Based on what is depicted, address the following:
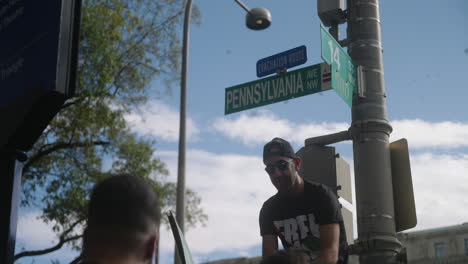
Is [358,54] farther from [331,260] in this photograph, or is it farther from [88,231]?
[88,231]

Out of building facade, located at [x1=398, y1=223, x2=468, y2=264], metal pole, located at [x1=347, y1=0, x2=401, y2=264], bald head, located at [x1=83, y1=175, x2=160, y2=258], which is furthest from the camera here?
building facade, located at [x1=398, y1=223, x2=468, y2=264]

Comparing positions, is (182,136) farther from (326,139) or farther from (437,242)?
(437,242)

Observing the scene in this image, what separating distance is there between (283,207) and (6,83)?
86.0 inches

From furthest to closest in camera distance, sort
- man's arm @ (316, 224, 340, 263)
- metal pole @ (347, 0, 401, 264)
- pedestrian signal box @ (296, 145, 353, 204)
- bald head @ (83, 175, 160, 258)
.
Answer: pedestrian signal box @ (296, 145, 353, 204), metal pole @ (347, 0, 401, 264), man's arm @ (316, 224, 340, 263), bald head @ (83, 175, 160, 258)

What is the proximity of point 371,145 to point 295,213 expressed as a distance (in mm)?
1260

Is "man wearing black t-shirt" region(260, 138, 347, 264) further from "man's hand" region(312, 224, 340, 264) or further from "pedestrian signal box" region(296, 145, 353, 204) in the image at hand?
"pedestrian signal box" region(296, 145, 353, 204)

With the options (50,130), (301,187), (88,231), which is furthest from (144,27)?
(88,231)

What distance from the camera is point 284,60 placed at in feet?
23.5

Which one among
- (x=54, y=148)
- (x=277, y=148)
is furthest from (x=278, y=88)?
(x=54, y=148)

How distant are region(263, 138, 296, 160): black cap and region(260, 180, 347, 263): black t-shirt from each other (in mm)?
308

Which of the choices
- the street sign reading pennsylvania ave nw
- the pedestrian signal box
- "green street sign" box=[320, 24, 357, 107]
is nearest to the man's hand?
the pedestrian signal box

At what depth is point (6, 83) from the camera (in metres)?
4.40

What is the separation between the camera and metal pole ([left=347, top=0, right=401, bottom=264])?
17.7 feet

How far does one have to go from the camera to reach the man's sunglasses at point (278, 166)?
494 centimetres
